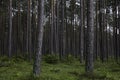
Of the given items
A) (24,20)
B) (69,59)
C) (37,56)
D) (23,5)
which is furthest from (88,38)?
(24,20)

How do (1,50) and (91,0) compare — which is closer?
(91,0)

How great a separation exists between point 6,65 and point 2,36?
931 inches

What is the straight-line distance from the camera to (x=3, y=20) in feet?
126

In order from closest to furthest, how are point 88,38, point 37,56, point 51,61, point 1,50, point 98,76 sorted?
1. point 37,56
2. point 98,76
3. point 88,38
4. point 51,61
5. point 1,50

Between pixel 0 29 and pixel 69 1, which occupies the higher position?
pixel 69 1

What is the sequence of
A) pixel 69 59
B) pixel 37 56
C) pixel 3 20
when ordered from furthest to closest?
pixel 3 20 < pixel 69 59 < pixel 37 56

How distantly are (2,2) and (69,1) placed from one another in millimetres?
11453

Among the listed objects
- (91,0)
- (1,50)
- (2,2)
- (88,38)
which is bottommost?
(1,50)

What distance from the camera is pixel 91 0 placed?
12.9 metres

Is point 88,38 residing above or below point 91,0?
below

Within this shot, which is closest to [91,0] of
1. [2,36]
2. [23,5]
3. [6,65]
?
[6,65]

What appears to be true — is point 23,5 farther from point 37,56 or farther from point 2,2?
point 37,56

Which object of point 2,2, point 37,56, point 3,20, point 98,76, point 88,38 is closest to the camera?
point 37,56

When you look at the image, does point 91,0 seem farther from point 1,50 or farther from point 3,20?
point 1,50
